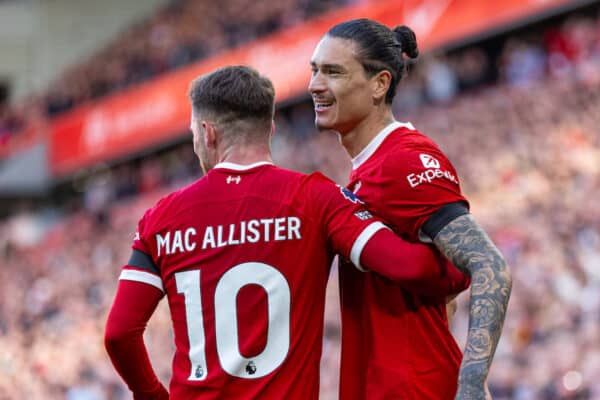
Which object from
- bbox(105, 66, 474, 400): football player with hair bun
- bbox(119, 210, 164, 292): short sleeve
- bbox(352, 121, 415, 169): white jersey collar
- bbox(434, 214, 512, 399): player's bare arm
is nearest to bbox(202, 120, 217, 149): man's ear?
bbox(105, 66, 474, 400): football player with hair bun

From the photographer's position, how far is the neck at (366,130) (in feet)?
10.9

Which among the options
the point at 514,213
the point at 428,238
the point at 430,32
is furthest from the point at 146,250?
the point at 430,32

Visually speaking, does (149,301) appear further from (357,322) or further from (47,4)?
(47,4)

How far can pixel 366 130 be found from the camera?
10.9ft

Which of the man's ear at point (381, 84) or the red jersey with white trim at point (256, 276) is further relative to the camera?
the man's ear at point (381, 84)

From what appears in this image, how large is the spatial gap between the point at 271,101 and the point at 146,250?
0.57m

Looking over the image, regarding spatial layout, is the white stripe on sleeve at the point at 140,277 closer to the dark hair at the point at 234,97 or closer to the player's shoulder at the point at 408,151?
the dark hair at the point at 234,97

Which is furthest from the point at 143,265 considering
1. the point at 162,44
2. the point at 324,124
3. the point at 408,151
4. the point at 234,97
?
the point at 162,44

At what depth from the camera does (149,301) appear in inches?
120

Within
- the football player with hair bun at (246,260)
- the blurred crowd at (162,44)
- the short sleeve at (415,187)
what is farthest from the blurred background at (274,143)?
the football player with hair bun at (246,260)

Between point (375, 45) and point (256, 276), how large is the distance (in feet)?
2.79

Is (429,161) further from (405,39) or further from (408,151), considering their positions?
(405,39)

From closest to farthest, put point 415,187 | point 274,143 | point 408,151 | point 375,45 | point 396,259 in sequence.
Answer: point 396,259
point 415,187
point 408,151
point 375,45
point 274,143

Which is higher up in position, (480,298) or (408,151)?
(408,151)
